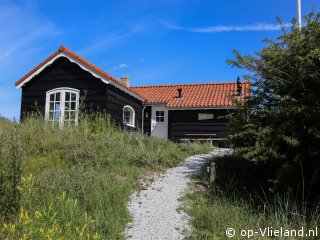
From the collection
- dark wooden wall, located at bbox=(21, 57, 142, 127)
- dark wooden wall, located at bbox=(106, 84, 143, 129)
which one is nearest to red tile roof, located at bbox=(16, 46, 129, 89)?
dark wooden wall, located at bbox=(21, 57, 142, 127)

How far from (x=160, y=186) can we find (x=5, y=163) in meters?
3.40

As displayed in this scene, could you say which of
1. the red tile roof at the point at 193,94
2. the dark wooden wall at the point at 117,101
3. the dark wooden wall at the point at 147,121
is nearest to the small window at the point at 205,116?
the red tile roof at the point at 193,94

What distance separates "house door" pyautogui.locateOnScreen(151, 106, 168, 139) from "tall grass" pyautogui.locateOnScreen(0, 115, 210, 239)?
742 centimetres

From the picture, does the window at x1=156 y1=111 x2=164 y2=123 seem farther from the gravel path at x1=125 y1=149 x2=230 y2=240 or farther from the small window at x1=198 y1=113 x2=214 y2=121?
the gravel path at x1=125 y1=149 x2=230 y2=240

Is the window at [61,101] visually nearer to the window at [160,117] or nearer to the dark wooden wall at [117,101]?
the dark wooden wall at [117,101]

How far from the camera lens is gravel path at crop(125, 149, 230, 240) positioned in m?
6.04

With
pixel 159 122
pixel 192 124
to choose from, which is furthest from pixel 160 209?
pixel 159 122

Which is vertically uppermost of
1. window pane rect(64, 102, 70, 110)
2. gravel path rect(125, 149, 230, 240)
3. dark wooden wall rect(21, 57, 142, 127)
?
dark wooden wall rect(21, 57, 142, 127)

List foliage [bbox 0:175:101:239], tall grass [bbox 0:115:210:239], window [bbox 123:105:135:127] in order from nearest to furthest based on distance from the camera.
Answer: foliage [bbox 0:175:101:239] → tall grass [bbox 0:115:210:239] → window [bbox 123:105:135:127]

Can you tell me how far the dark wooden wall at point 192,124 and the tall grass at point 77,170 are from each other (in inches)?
248

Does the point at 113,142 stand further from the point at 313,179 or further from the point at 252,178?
the point at 313,179

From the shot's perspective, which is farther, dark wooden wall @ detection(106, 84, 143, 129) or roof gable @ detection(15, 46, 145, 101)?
dark wooden wall @ detection(106, 84, 143, 129)

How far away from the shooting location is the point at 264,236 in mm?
5859

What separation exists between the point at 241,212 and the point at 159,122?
50.2 ft
